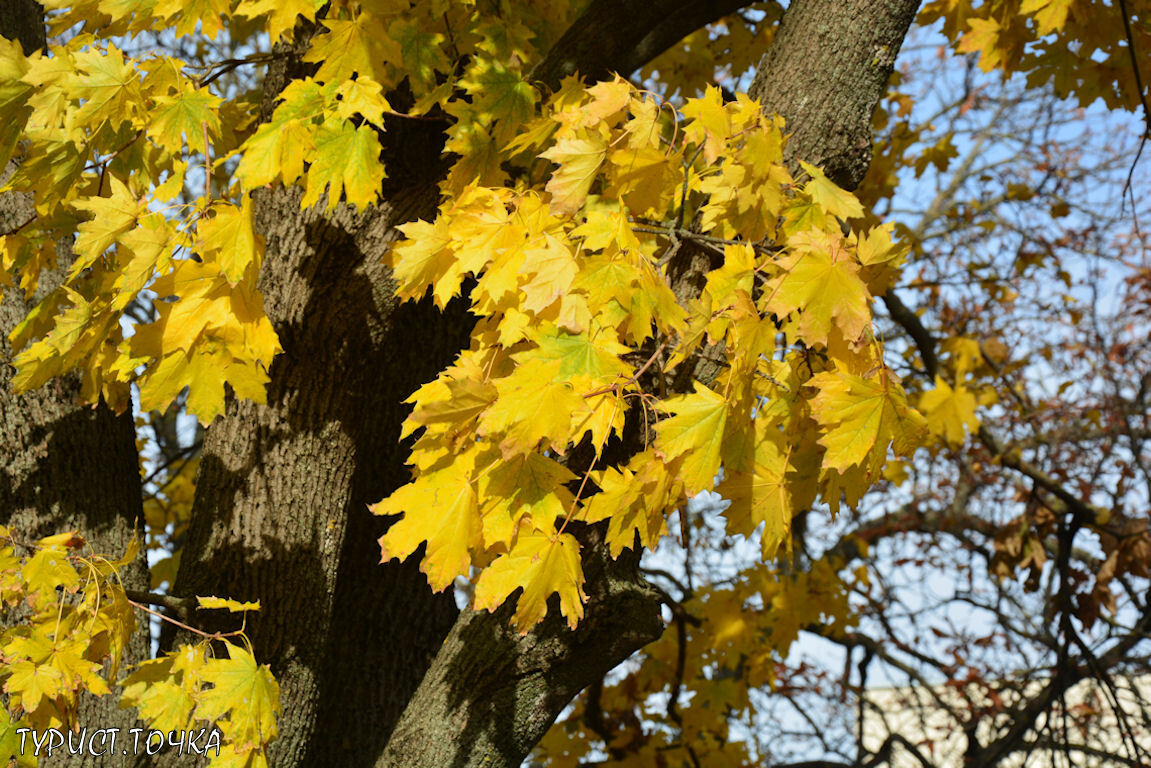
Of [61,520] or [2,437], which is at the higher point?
[2,437]

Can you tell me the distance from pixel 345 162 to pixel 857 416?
1081mm

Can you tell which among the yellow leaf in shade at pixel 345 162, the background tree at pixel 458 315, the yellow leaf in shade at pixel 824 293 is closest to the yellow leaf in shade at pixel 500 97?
the background tree at pixel 458 315

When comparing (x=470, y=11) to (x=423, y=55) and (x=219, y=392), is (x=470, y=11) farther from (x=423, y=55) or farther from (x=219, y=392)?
(x=219, y=392)

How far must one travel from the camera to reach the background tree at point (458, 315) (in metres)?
1.46

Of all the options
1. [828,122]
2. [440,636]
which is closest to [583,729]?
[440,636]

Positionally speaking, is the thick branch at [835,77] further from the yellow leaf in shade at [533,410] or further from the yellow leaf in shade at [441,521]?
the yellow leaf in shade at [441,521]

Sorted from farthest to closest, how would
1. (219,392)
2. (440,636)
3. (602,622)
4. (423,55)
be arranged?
(440,636) → (423,55) → (602,622) → (219,392)

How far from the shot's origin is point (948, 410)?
14.3ft

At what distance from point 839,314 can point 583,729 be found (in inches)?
121

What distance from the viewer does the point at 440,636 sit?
2932 millimetres

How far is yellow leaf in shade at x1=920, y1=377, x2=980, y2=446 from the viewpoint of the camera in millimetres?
4199

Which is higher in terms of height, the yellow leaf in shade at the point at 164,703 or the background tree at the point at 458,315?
the background tree at the point at 458,315

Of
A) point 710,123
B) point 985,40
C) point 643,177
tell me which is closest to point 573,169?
point 643,177

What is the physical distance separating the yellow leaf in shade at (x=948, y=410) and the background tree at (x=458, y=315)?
62.1 inches
